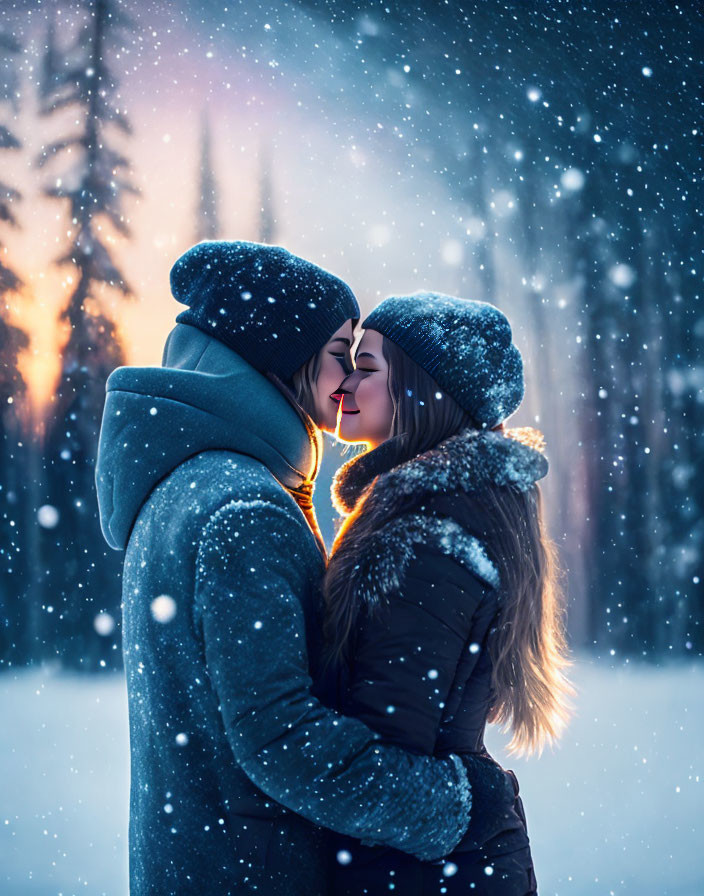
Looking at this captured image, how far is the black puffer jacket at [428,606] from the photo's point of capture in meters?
1.01

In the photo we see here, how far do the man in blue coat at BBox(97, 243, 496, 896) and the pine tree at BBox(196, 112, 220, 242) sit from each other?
2243mm

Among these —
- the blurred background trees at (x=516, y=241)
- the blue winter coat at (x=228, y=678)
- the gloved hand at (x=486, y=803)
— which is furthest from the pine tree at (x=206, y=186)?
the gloved hand at (x=486, y=803)

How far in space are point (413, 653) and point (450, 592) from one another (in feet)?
0.33

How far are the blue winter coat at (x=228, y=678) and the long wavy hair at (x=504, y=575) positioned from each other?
0.07 metres

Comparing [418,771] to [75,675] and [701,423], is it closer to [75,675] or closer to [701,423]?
[75,675]

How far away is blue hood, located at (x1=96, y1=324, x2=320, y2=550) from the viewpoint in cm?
107

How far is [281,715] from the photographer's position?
3.06 ft

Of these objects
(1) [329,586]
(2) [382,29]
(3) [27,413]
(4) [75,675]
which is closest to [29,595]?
(4) [75,675]

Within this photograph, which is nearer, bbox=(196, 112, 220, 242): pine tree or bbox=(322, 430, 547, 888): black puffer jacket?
bbox=(322, 430, 547, 888): black puffer jacket

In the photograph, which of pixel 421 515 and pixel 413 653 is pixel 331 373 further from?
pixel 413 653

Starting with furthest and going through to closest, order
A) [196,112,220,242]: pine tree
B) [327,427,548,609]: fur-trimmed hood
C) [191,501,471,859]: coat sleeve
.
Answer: [196,112,220,242]: pine tree → [327,427,548,609]: fur-trimmed hood → [191,501,471,859]: coat sleeve

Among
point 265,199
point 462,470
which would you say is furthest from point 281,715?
point 265,199

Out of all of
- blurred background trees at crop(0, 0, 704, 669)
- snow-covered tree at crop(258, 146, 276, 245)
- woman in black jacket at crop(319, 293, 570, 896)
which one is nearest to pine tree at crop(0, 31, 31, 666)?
blurred background trees at crop(0, 0, 704, 669)

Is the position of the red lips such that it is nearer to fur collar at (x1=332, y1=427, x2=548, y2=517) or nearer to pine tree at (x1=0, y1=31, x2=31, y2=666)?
fur collar at (x1=332, y1=427, x2=548, y2=517)
